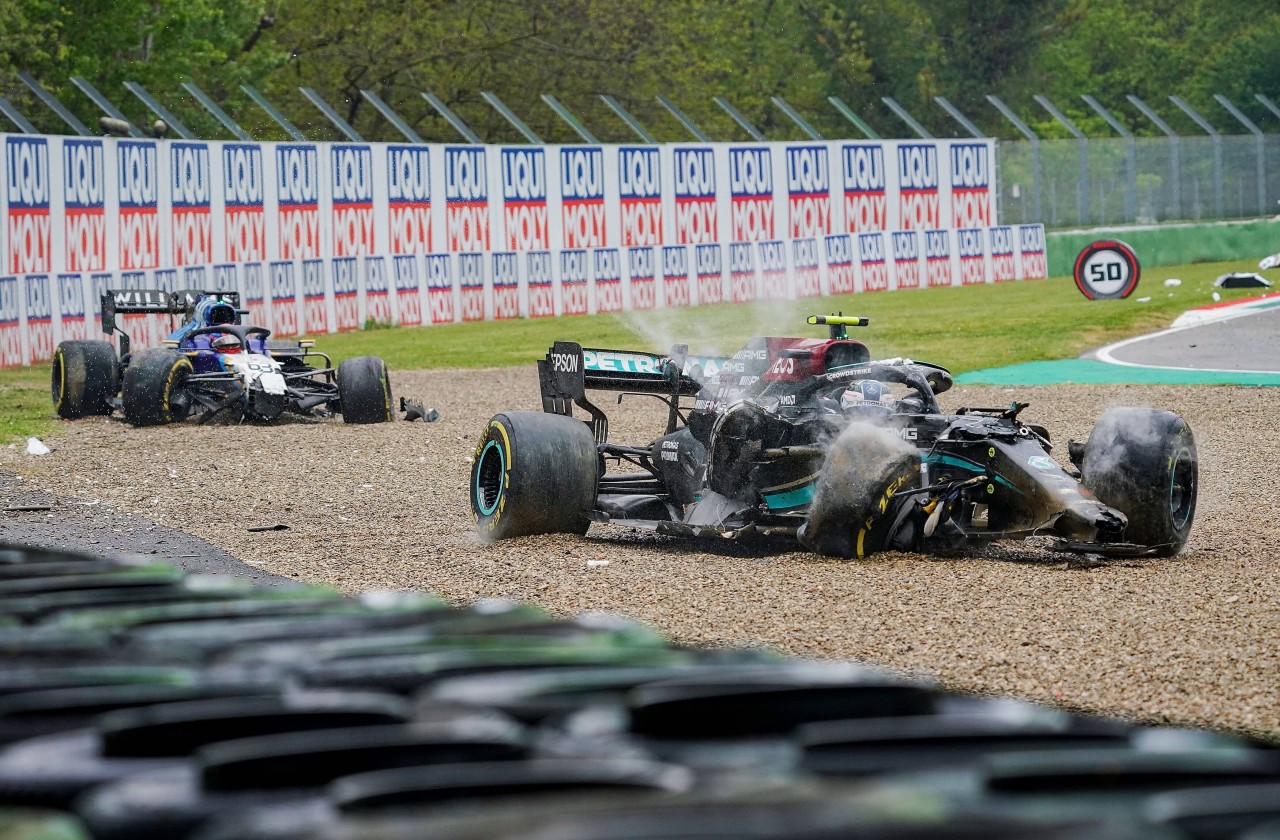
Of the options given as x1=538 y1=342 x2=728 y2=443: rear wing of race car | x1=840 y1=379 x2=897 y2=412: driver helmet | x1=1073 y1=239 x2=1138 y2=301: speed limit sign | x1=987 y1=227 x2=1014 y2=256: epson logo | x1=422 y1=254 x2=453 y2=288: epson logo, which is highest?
x1=987 y1=227 x2=1014 y2=256: epson logo

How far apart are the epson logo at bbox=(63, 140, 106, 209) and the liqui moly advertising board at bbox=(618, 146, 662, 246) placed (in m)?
12.4

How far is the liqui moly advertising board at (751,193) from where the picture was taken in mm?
38031

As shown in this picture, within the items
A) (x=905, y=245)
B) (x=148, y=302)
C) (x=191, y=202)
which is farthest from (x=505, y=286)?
(x=148, y=302)

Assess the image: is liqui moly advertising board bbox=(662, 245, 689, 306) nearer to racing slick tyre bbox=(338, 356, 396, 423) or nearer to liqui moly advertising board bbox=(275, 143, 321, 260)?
liqui moly advertising board bbox=(275, 143, 321, 260)

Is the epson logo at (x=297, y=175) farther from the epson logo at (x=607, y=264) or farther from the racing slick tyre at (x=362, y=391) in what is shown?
the racing slick tyre at (x=362, y=391)

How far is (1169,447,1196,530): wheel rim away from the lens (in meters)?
8.74

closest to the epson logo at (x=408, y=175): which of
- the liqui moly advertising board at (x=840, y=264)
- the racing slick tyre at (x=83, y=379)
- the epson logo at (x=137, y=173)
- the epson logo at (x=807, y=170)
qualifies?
the epson logo at (x=137, y=173)

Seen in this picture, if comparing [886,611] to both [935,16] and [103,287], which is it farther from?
[935,16]

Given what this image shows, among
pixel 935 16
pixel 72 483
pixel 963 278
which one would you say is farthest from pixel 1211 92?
pixel 72 483

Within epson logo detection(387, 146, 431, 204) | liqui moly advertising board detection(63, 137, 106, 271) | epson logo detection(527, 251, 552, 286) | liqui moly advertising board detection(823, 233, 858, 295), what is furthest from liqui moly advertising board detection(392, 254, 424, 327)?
liqui moly advertising board detection(823, 233, 858, 295)

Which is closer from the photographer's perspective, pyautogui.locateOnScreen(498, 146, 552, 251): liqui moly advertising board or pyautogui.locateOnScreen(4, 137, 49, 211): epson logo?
pyautogui.locateOnScreen(4, 137, 49, 211): epson logo

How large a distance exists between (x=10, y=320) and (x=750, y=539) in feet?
55.7

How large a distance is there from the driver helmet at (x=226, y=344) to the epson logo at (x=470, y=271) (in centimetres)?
1431

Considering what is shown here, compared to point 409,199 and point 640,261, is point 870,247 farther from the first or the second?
point 409,199
